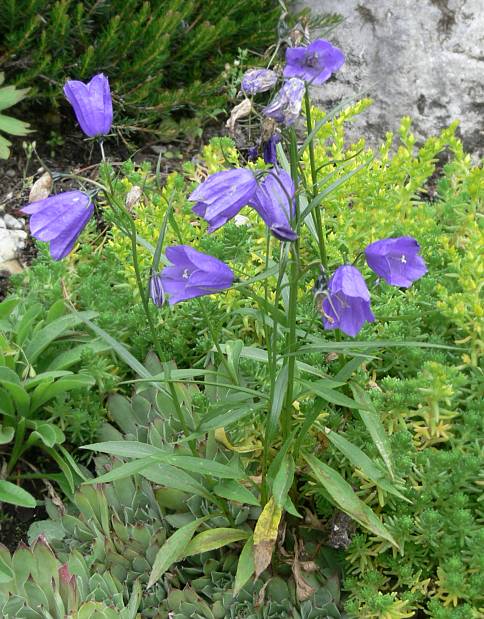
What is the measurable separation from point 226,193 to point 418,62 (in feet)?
11.6

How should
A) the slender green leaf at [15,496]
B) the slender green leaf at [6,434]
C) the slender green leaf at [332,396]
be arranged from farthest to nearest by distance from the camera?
the slender green leaf at [6,434], the slender green leaf at [15,496], the slender green leaf at [332,396]

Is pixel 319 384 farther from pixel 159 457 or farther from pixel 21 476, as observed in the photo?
pixel 21 476

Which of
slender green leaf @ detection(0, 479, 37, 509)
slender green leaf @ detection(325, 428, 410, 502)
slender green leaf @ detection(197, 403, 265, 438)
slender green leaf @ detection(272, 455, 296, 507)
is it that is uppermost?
slender green leaf @ detection(197, 403, 265, 438)

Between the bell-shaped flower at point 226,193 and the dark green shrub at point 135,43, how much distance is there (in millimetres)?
2937

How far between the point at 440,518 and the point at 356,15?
360cm

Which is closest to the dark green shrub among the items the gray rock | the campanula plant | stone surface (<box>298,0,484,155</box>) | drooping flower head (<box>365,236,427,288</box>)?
stone surface (<box>298,0,484,155</box>)

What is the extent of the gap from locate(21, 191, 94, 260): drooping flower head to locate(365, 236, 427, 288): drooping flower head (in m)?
0.70

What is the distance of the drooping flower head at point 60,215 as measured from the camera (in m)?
1.86

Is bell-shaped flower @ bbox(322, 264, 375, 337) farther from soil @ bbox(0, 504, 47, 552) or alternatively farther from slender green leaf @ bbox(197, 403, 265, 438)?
soil @ bbox(0, 504, 47, 552)

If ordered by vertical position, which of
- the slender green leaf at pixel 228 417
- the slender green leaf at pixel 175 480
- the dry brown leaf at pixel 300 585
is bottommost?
the dry brown leaf at pixel 300 585

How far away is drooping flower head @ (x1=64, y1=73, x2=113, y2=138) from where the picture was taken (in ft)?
6.07

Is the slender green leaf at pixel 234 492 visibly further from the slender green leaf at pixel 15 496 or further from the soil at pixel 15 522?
the soil at pixel 15 522

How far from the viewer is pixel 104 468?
291 centimetres

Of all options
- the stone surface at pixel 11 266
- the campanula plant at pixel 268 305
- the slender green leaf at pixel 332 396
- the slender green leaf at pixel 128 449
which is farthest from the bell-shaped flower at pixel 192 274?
the stone surface at pixel 11 266
